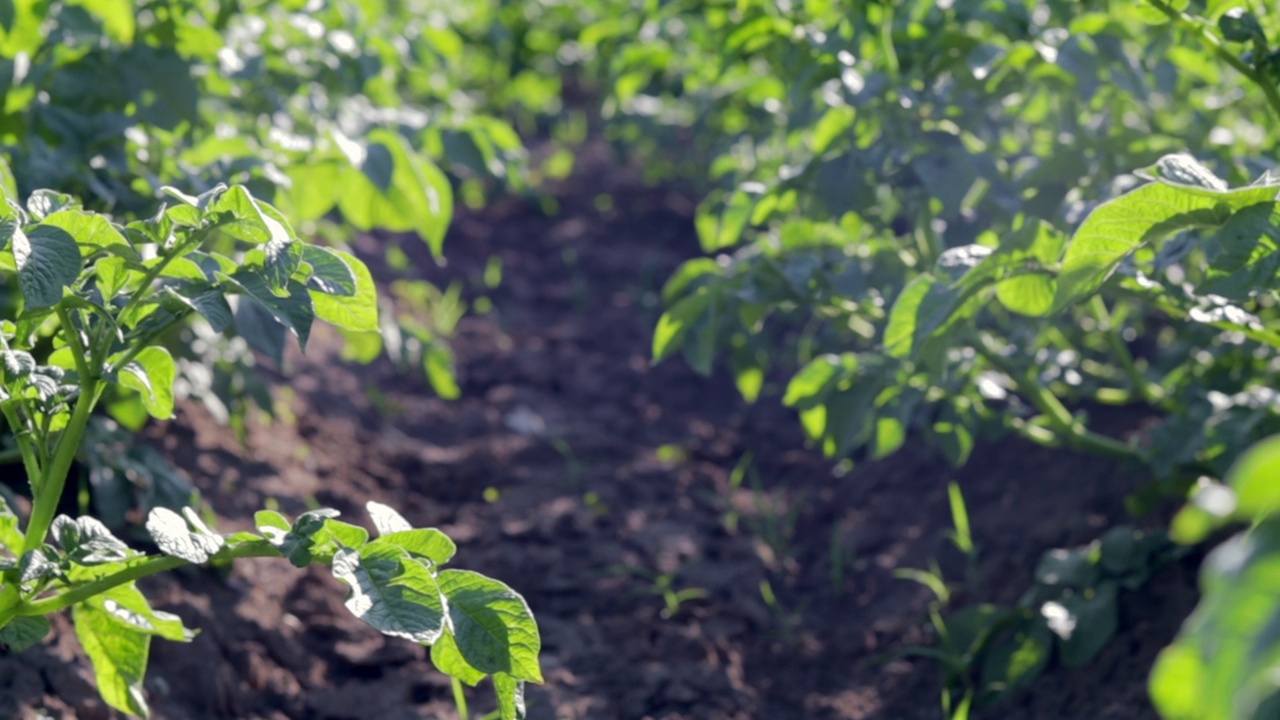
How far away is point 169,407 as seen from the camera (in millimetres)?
1519

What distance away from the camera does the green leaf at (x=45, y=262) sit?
48.9 inches

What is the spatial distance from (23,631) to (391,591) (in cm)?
49

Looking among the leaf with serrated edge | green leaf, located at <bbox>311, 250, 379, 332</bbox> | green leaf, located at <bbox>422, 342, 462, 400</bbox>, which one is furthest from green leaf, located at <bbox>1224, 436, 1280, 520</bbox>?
green leaf, located at <bbox>422, 342, 462, 400</bbox>

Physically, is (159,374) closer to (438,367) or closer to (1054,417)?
(438,367)

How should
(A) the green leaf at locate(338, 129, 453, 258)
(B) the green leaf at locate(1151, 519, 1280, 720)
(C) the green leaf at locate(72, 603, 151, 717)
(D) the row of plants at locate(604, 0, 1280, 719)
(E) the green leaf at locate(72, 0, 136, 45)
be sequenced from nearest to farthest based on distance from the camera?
(B) the green leaf at locate(1151, 519, 1280, 720), (C) the green leaf at locate(72, 603, 151, 717), (D) the row of plants at locate(604, 0, 1280, 719), (E) the green leaf at locate(72, 0, 136, 45), (A) the green leaf at locate(338, 129, 453, 258)

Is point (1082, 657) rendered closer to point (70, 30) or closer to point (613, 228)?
point (70, 30)

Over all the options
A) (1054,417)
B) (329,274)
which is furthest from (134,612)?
(1054,417)

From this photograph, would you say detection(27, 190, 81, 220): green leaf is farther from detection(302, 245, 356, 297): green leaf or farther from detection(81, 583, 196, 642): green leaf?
detection(81, 583, 196, 642): green leaf

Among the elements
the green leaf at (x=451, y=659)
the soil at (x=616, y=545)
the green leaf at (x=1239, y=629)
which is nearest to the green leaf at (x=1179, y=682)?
the green leaf at (x=1239, y=629)

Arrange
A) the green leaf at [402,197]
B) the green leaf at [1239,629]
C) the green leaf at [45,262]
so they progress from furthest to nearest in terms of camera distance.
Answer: the green leaf at [402,197] → the green leaf at [45,262] → the green leaf at [1239,629]

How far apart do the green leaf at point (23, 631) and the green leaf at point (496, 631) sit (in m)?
0.50

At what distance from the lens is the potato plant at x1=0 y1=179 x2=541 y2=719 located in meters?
1.30

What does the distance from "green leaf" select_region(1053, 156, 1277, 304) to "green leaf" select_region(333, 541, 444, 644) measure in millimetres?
770

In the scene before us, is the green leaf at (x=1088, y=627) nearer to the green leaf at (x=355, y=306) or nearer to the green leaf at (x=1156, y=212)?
the green leaf at (x=1156, y=212)
